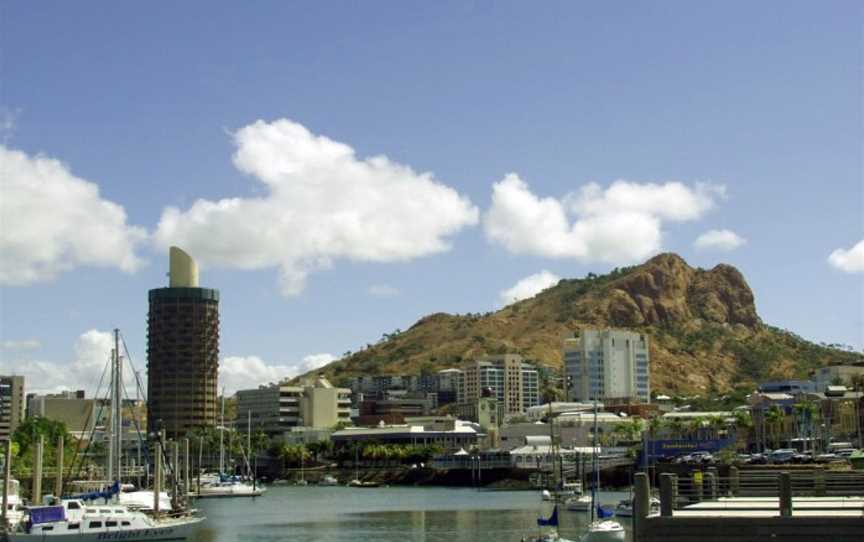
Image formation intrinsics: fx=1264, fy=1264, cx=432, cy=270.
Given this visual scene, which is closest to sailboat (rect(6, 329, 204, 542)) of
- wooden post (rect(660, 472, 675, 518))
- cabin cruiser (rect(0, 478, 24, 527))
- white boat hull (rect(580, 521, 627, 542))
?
cabin cruiser (rect(0, 478, 24, 527))

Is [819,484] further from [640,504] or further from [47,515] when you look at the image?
[47,515]

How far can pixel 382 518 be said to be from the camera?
14325 centimetres

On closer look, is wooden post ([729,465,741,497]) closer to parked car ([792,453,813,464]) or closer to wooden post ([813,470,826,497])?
wooden post ([813,470,826,497])

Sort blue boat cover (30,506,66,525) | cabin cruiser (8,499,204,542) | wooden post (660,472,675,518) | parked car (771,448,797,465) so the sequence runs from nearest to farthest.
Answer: wooden post (660,472,675,518), cabin cruiser (8,499,204,542), blue boat cover (30,506,66,525), parked car (771,448,797,465)

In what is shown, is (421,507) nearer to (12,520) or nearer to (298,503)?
(298,503)

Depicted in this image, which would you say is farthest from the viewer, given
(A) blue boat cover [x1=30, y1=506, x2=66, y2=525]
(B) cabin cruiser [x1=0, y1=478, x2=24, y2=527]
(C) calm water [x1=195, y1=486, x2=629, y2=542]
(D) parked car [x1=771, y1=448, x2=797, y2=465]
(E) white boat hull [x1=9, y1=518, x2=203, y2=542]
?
(D) parked car [x1=771, y1=448, x2=797, y2=465]

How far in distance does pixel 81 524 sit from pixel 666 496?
71471 millimetres

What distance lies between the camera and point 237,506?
176000 millimetres

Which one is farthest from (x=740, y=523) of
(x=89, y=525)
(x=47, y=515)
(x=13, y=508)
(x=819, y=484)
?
(x=13, y=508)

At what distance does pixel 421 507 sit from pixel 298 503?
25.6 meters

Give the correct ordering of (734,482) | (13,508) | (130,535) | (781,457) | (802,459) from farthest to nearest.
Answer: (781,457), (802,459), (13,508), (130,535), (734,482)

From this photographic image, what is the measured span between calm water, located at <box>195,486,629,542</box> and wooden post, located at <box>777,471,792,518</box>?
246 ft

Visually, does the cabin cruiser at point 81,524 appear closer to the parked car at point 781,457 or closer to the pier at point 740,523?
the pier at point 740,523

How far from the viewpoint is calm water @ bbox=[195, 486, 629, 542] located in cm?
11575
